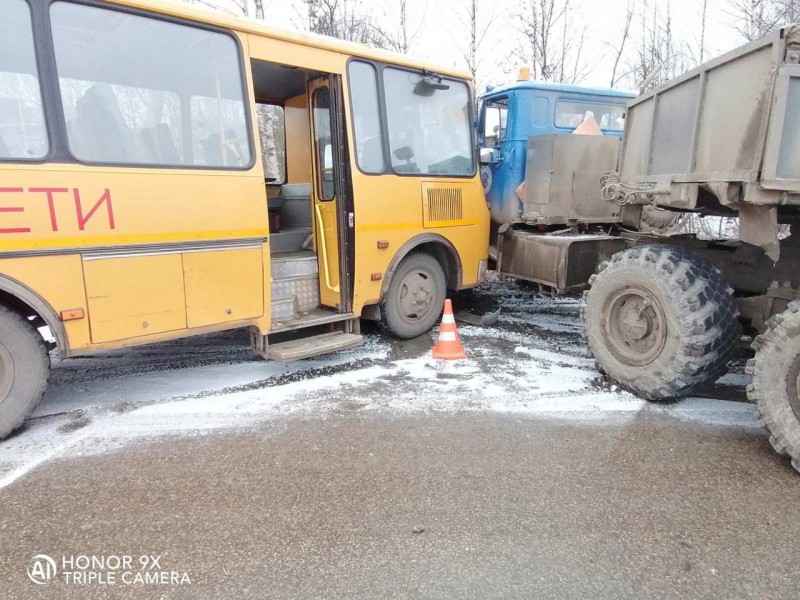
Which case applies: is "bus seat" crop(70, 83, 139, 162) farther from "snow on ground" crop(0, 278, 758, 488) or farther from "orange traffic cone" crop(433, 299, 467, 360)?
"orange traffic cone" crop(433, 299, 467, 360)

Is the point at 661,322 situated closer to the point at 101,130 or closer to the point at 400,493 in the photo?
the point at 400,493

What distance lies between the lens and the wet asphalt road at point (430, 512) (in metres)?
2.27

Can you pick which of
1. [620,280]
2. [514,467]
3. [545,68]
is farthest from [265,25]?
[545,68]

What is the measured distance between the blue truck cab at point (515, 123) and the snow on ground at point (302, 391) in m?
2.06

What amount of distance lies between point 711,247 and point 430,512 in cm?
333

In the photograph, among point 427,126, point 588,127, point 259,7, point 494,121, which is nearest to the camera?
point 427,126

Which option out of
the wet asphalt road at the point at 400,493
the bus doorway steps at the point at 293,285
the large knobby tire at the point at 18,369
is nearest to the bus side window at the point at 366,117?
the bus doorway steps at the point at 293,285

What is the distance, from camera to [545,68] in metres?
17.9

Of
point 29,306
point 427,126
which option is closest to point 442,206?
point 427,126

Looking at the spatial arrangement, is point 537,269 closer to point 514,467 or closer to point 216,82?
point 514,467

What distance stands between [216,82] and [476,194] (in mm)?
3046

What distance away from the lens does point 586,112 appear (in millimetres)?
7367

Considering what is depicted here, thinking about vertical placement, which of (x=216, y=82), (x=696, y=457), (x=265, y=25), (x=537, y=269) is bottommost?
(x=696, y=457)

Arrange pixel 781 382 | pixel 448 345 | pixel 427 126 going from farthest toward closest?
pixel 427 126 → pixel 448 345 → pixel 781 382
